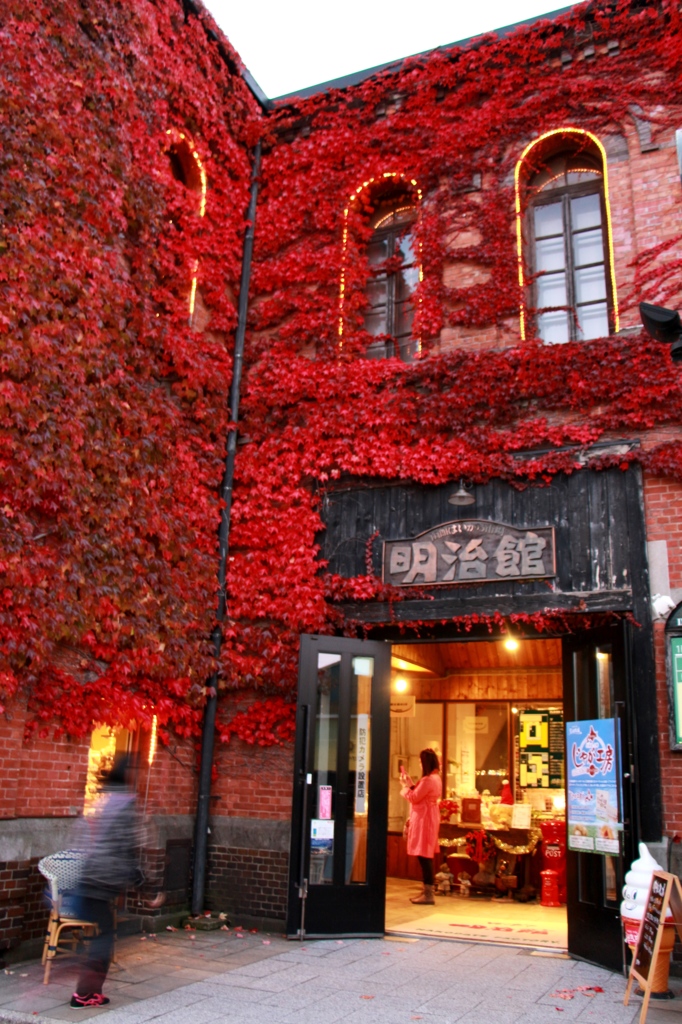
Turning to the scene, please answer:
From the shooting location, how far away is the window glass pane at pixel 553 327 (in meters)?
9.69

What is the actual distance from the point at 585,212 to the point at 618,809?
21.5 ft

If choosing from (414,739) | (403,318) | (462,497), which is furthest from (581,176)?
(414,739)

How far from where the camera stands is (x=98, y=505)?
7.89 m

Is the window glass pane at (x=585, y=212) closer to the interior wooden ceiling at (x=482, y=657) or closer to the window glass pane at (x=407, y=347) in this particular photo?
the window glass pane at (x=407, y=347)

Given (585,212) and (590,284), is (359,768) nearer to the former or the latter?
(590,284)

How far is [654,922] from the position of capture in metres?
5.97

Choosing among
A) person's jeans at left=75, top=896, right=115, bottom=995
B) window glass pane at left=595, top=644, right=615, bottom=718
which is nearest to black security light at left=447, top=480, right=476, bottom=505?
window glass pane at left=595, top=644, right=615, bottom=718

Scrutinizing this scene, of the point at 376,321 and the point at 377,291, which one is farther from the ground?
the point at 377,291

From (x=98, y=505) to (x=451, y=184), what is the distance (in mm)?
5767

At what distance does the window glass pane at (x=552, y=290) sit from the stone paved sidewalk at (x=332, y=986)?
662 cm

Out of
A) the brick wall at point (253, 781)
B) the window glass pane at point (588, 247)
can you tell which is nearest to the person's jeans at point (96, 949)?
the brick wall at point (253, 781)

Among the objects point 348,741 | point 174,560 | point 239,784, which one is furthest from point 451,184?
point 239,784

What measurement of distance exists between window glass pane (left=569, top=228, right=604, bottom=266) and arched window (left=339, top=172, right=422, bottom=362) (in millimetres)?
1807

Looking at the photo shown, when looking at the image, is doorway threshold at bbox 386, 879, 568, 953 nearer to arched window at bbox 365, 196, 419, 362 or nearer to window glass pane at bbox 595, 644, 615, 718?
window glass pane at bbox 595, 644, 615, 718
